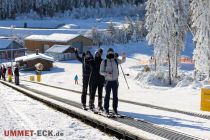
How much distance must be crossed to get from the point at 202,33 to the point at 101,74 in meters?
34.5

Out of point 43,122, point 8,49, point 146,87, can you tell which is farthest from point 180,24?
point 8,49

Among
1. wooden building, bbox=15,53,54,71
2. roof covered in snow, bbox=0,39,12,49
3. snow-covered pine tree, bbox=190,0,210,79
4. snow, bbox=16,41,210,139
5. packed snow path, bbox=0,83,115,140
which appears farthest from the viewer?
roof covered in snow, bbox=0,39,12,49

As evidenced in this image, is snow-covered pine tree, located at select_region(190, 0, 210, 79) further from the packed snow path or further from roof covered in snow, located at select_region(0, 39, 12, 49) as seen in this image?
roof covered in snow, located at select_region(0, 39, 12, 49)

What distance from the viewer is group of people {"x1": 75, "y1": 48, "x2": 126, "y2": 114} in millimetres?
11070

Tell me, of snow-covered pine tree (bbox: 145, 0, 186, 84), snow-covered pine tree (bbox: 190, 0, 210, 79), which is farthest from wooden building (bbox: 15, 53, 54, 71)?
snow-covered pine tree (bbox: 190, 0, 210, 79)

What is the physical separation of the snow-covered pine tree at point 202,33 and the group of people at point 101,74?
108 feet

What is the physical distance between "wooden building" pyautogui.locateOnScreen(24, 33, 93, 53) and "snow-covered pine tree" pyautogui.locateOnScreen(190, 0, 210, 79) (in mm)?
48290

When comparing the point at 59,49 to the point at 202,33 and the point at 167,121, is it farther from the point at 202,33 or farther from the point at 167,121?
the point at 167,121

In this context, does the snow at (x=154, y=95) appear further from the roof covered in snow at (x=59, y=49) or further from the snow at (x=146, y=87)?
the roof covered in snow at (x=59, y=49)

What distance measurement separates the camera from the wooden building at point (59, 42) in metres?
90.7

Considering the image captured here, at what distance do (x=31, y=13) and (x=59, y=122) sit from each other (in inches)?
7114

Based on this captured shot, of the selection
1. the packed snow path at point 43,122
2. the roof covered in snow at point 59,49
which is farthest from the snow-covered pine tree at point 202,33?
the roof covered in snow at point 59,49

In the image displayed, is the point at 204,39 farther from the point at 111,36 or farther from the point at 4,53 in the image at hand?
the point at 111,36

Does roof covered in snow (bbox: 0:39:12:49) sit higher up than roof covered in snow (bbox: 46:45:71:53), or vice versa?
roof covered in snow (bbox: 0:39:12:49)
